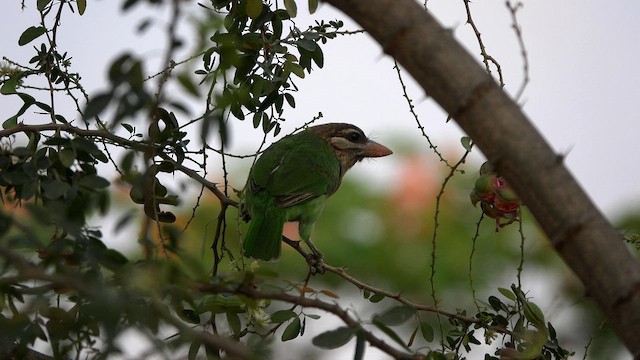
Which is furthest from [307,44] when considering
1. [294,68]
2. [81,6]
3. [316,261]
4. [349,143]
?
[349,143]

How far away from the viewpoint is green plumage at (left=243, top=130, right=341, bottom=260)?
144 inches

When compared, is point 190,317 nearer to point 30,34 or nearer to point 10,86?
point 10,86

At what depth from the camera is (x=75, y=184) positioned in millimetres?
1904

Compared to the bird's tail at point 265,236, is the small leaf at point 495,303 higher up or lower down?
lower down

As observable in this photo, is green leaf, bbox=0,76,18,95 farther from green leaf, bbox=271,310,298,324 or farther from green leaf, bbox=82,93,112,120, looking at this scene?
green leaf, bbox=82,93,112,120

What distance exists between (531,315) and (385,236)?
6.11 meters

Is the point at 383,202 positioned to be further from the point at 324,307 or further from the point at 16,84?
the point at 324,307

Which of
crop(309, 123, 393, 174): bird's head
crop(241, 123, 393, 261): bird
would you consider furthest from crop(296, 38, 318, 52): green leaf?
crop(309, 123, 393, 174): bird's head

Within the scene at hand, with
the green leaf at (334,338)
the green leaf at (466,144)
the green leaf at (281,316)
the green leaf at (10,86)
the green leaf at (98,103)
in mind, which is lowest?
the green leaf at (334,338)

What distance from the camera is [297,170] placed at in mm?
4035

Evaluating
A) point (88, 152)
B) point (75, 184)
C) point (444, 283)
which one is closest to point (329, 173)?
point (88, 152)

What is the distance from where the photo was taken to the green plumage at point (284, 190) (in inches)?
144

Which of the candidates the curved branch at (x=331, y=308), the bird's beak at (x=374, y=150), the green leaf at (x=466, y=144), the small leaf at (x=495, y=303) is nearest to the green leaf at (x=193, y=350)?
the curved branch at (x=331, y=308)

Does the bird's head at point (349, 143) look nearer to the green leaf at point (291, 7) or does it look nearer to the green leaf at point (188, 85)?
the green leaf at point (291, 7)
